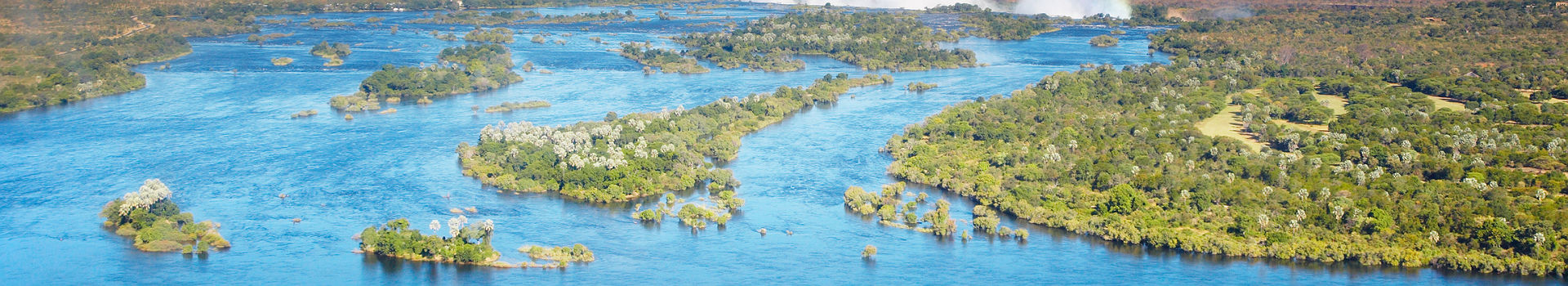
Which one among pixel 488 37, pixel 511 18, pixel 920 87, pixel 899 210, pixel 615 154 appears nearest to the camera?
pixel 899 210

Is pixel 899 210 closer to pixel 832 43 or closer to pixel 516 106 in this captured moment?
pixel 516 106

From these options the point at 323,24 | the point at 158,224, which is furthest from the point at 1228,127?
the point at 323,24

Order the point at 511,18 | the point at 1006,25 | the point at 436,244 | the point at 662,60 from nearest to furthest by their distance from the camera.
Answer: the point at 436,244
the point at 662,60
the point at 1006,25
the point at 511,18

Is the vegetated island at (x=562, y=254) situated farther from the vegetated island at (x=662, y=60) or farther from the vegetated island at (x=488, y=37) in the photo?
the vegetated island at (x=488, y=37)

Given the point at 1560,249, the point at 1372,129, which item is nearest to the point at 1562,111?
the point at 1372,129

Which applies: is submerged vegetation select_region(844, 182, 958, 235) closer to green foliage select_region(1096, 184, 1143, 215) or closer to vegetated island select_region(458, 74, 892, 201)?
green foliage select_region(1096, 184, 1143, 215)

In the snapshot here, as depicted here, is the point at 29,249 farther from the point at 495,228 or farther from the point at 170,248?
the point at 495,228

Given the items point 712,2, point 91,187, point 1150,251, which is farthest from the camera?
point 712,2
